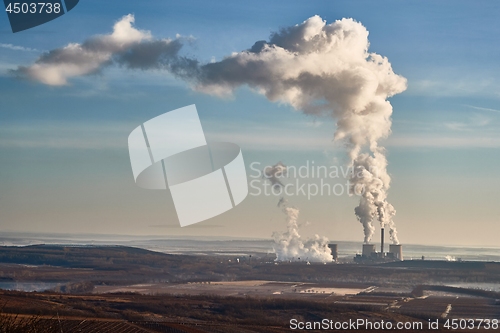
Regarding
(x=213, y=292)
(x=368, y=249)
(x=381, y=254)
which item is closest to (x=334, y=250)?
(x=368, y=249)

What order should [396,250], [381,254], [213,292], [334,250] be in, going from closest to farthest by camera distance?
1. [213,292]
2. [396,250]
3. [381,254]
4. [334,250]

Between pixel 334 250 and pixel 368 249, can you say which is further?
pixel 334 250

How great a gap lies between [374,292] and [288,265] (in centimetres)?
2953

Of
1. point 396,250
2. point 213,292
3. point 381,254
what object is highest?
point 396,250

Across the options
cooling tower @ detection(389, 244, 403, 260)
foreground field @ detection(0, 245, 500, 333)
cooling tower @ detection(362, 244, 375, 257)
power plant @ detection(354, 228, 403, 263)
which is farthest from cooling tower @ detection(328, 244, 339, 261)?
foreground field @ detection(0, 245, 500, 333)

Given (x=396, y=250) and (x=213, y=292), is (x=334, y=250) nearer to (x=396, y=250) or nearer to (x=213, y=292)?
(x=396, y=250)

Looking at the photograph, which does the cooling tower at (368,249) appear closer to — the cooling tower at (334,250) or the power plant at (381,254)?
the power plant at (381,254)

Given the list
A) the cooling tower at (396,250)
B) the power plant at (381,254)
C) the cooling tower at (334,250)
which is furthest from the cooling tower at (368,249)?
the cooling tower at (334,250)

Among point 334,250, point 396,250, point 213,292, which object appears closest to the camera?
point 213,292

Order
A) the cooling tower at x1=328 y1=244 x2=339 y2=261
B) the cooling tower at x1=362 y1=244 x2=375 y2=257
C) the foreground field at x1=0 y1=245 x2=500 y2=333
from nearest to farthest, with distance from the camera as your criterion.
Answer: the foreground field at x1=0 y1=245 x2=500 y2=333
the cooling tower at x1=362 y1=244 x2=375 y2=257
the cooling tower at x1=328 y1=244 x2=339 y2=261

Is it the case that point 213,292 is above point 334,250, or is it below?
below

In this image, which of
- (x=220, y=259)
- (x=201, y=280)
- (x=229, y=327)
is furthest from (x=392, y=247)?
(x=229, y=327)

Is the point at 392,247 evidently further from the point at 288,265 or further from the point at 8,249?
the point at 8,249

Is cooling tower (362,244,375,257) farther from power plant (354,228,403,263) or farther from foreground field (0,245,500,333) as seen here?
foreground field (0,245,500,333)
